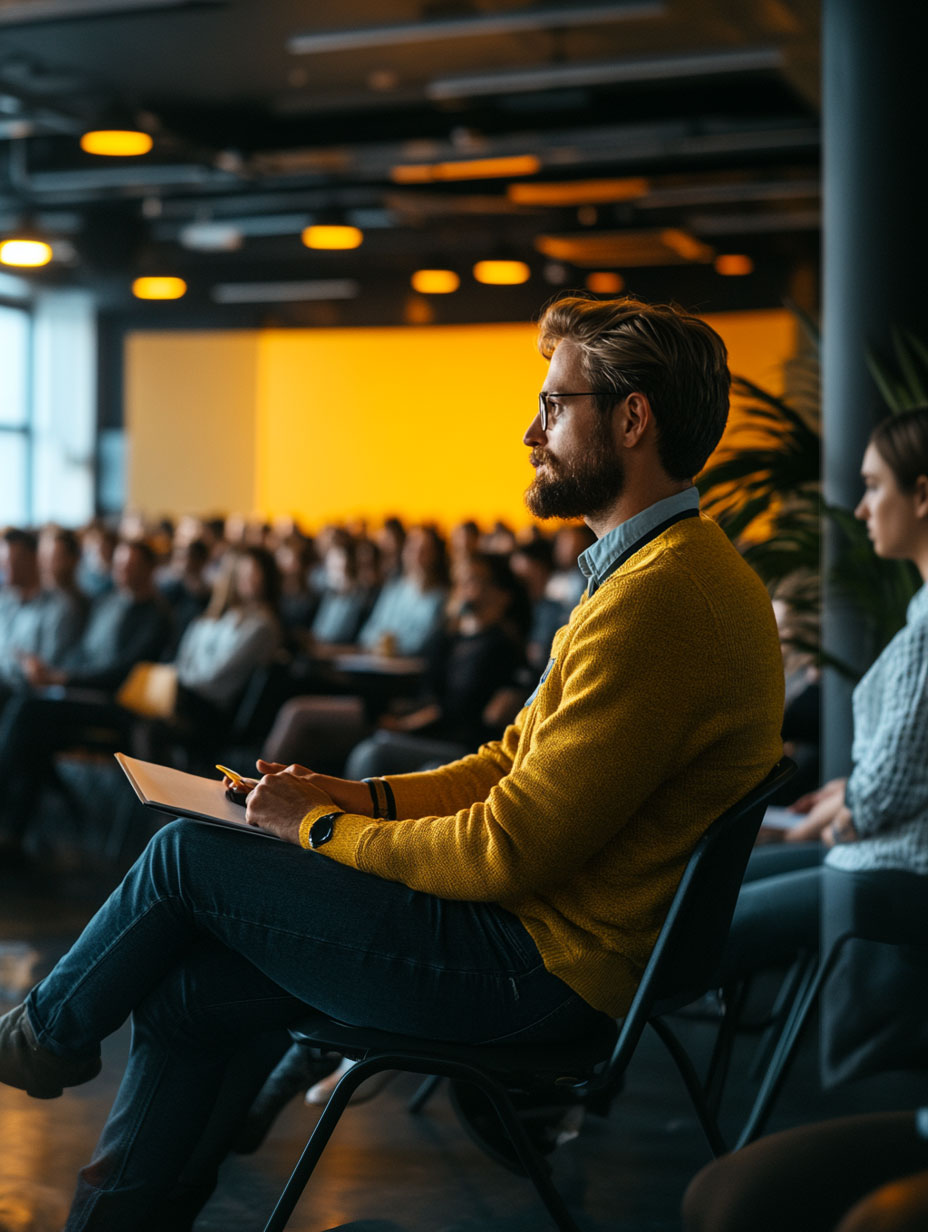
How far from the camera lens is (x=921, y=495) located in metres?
2.62

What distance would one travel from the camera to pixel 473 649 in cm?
518

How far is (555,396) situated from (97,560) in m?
9.23

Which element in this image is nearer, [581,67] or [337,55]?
[581,67]

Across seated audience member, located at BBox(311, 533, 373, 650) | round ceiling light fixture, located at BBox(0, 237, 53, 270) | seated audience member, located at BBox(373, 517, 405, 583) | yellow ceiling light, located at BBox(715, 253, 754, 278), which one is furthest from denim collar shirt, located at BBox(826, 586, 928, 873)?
yellow ceiling light, located at BBox(715, 253, 754, 278)

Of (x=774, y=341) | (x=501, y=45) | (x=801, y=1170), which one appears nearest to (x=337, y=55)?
(x=501, y=45)

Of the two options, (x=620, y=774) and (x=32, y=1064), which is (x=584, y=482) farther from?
(x=32, y=1064)

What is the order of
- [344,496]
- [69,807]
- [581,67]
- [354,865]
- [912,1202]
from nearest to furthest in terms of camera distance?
[912,1202] < [354,865] < [69,807] < [581,67] < [344,496]

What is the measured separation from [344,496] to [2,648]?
10278 millimetres

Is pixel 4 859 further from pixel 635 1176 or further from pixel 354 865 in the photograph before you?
pixel 354 865

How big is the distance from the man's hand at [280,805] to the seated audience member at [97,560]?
6.99 m

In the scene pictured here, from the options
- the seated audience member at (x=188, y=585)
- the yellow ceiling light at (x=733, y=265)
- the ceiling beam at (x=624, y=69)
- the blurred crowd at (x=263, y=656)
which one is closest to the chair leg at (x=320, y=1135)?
the blurred crowd at (x=263, y=656)

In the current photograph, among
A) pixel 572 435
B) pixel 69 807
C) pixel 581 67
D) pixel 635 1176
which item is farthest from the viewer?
pixel 581 67

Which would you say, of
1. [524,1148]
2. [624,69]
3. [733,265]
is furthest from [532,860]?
[733,265]

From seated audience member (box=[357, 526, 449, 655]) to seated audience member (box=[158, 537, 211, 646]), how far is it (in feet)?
3.32
